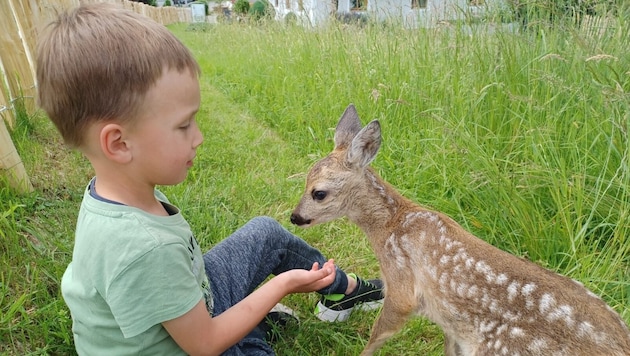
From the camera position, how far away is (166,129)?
1535 mm

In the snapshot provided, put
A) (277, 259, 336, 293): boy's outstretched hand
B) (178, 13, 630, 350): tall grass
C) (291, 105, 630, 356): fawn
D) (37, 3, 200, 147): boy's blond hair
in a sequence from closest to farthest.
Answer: (37, 3, 200, 147): boy's blond hair < (291, 105, 630, 356): fawn < (277, 259, 336, 293): boy's outstretched hand < (178, 13, 630, 350): tall grass

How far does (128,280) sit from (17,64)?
10.5 ft

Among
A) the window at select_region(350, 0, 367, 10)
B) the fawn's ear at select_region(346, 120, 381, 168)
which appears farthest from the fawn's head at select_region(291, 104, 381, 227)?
the window at select_region(350, 0, 367, 10)

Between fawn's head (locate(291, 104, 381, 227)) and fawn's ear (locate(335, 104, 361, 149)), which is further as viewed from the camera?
fawn's ear (locate(335, 104, 361, 149))

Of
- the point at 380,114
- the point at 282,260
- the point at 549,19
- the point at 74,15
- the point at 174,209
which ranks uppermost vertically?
the point at 74,15

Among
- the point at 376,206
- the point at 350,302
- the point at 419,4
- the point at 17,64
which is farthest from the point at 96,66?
the point at 419,4

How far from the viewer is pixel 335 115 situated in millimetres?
4715

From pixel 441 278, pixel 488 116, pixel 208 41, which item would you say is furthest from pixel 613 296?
pixel 208 41

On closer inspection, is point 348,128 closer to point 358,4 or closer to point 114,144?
point 114,144

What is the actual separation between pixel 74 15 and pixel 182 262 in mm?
811

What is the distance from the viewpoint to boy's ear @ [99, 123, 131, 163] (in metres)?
1.48

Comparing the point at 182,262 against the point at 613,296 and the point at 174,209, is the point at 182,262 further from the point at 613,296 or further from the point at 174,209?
the point at 613,296

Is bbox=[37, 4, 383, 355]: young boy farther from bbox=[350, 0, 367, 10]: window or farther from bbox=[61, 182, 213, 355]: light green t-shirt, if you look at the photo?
bbox=[350, 0, 367, 10]: window

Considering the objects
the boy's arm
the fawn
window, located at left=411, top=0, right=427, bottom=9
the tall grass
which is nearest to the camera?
the boy's arm
